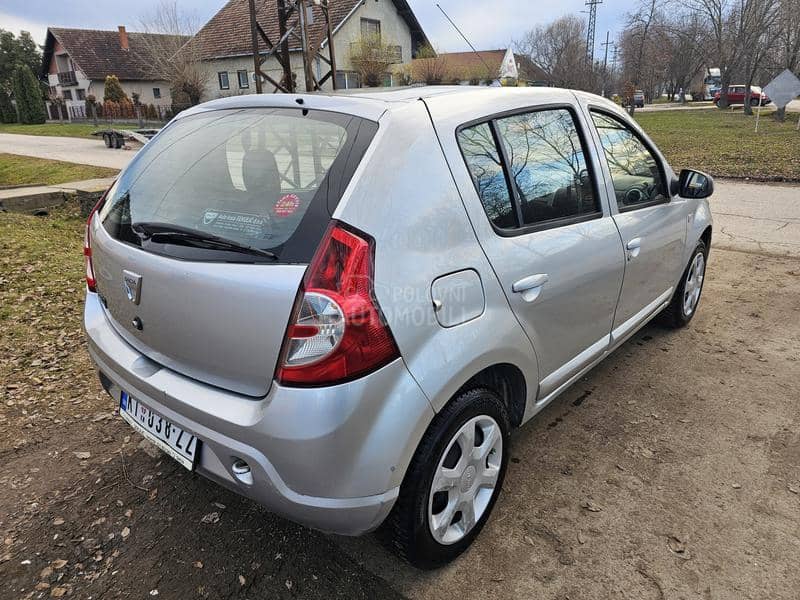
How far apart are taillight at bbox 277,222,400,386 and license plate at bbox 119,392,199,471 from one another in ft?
1.79

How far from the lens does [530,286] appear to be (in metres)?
2.20

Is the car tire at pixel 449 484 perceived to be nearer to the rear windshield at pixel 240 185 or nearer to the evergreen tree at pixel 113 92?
the rear windshield at pixel 240 185

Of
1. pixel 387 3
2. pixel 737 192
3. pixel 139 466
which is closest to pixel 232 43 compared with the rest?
pixel 387 3

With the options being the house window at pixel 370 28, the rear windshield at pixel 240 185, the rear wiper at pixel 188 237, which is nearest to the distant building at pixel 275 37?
the house window at pixel 370 28

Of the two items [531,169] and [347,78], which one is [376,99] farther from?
[347,78]

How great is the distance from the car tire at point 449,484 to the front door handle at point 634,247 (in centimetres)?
127

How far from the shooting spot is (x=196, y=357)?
6.16 feet

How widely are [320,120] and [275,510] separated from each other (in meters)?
1.35

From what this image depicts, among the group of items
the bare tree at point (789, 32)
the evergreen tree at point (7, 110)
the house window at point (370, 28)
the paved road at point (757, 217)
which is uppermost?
the house window at point (370, 28)

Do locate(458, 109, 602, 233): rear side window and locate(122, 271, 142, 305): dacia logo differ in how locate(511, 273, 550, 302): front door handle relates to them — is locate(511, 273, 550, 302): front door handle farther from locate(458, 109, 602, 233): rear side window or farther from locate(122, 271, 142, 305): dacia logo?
locate(122, 271, 142, 305): dacia logo

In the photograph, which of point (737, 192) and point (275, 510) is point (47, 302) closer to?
point (275, 510)

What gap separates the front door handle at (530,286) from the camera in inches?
84.4

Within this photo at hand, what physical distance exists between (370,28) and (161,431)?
3747 cm

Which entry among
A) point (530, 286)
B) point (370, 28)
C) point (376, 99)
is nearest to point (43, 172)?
point (376, 99)
